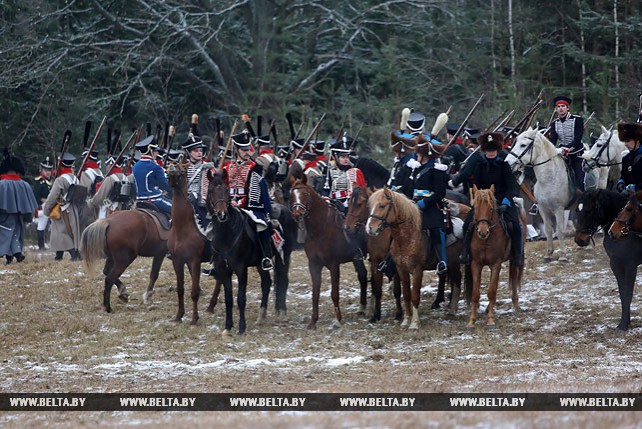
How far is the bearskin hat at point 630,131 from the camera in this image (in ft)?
44.0

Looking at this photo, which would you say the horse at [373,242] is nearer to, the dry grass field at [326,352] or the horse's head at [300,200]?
the dry grass field at [326,352]

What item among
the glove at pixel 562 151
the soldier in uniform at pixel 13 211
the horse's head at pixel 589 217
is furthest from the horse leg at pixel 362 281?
the soldier in uniform at pixel 13 211

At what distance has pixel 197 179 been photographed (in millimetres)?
15180

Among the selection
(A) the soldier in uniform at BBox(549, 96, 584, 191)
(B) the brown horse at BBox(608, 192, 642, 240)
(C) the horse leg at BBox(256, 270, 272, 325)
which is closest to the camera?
(B) the brown horse at BBox(608, 192, 642, 240)

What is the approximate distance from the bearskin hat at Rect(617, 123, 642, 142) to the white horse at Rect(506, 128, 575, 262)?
425cm

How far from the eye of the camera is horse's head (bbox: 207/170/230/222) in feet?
43.9

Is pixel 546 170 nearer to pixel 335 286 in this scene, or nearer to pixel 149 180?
pixel 335 286

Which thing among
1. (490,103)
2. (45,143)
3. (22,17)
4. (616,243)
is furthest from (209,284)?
(22,17)

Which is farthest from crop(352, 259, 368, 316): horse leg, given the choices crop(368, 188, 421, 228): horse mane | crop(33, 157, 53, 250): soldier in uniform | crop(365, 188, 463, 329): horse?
crop(33, 157, 53, 250): soldier in uniform

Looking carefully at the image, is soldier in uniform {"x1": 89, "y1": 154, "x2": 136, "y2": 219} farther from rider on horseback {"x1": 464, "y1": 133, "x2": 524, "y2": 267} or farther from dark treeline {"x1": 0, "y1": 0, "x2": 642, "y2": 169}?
dark treeline {"x1": 0, "y1": 0, "x2": 642, "y2": 169}

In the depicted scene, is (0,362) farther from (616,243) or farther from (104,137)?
(104,137)

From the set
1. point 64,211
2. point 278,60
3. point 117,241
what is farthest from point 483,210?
point 278,60

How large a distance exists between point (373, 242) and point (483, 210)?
1939mm

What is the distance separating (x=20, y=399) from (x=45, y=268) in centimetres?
1074
